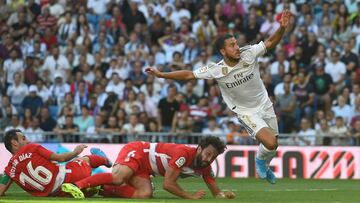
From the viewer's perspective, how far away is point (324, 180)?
23078 mm

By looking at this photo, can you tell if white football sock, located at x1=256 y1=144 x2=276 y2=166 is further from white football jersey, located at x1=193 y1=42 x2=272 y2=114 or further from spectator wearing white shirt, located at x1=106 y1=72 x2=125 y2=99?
spectator wearing white shirt, located at x1=106 y1=72 x2=125 y2=99

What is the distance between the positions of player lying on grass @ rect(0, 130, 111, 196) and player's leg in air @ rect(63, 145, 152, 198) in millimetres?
324

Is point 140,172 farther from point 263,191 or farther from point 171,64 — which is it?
point 171,64

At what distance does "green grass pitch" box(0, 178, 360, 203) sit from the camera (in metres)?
15.0

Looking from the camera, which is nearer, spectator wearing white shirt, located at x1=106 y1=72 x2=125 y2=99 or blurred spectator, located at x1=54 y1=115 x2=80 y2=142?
blurred spectator, located at x1=54 y1=115 x2=80 y2=142

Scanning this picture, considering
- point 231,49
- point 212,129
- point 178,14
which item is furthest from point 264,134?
point 178,14

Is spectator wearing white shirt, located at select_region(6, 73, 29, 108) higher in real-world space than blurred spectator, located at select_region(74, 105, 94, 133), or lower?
higher

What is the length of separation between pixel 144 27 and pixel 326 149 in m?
7.22

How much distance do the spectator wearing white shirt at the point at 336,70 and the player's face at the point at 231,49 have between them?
1008cm

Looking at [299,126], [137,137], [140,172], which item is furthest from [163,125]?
[140,172]

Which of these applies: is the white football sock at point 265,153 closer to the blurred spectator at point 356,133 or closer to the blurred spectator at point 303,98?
the blurred spectator at point 356,133

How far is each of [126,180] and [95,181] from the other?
50 centimetres

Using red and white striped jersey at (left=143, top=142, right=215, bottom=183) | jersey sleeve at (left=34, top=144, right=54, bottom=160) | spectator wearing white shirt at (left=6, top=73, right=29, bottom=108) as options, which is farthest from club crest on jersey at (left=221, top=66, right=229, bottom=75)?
spectator wearing white shirt at (left=6, top=73, right=29, bottom=108)

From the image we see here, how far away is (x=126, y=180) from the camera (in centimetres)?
1554
